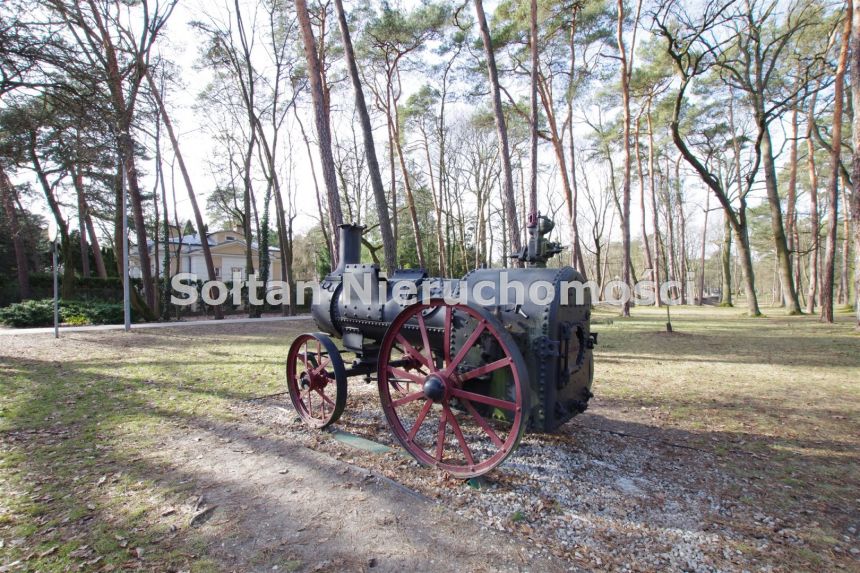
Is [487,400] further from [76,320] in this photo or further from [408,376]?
[76,320]

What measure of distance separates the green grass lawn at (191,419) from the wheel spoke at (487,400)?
1.62 metres

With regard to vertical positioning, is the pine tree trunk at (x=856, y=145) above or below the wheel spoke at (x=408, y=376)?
above

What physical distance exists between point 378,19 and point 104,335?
1299 cm

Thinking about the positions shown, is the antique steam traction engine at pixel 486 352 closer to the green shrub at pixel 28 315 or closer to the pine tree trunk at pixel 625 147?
the pine tree trunk at pixel 625 147

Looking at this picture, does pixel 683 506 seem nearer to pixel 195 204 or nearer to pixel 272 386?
pixel 272 386

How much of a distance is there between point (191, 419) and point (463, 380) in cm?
314

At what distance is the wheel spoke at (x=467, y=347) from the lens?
2.71 meters

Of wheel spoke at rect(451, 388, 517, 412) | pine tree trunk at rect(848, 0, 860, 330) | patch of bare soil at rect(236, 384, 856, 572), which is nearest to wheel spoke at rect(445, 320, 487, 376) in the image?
wheel spoke at rect(451, 388, 517, 412)

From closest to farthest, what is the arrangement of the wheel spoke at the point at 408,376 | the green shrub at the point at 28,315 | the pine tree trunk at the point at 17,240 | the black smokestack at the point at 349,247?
the wheel spoke at the point at 408,376
the black smokestack at the point at 349,247
the green shrub at the point at 28,315
the pine tree trunk at the point at 17,240

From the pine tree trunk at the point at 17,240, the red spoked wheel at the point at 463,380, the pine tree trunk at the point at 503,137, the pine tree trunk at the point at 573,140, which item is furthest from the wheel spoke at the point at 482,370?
the pine tree trunk at the point at 17,240

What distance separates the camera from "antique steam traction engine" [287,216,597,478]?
275 cm

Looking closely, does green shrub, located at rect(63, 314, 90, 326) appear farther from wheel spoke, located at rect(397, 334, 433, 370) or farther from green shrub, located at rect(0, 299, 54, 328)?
wheel spoke, located at rect(397, 334, 433, 370)

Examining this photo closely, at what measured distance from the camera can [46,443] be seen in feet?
11.8

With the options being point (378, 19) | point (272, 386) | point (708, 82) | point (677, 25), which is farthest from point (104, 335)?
point (708, 82)
